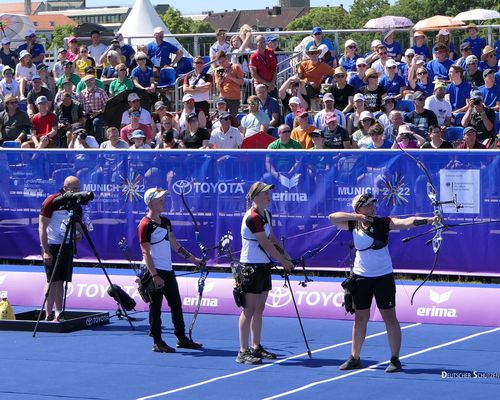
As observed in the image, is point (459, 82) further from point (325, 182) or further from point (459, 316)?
point (459, 316)

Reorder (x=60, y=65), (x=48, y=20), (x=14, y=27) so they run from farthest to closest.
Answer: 1. (x=48, y=20)
2. (x=14, y=27)
3. (x=60, y=65)

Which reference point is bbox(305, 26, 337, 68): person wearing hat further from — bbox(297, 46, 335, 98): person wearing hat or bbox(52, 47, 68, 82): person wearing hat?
bbox(52, 47, 68, 82): person wearing hat

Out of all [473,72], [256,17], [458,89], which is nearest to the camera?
[458,89]

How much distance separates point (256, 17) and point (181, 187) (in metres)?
155

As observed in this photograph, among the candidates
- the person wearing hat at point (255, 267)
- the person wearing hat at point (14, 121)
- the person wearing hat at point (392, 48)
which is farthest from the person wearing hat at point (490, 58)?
the person wearing hat at point (255, 267)

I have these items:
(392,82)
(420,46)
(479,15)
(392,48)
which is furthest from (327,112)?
(479,15)

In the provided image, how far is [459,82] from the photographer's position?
67.1 feet

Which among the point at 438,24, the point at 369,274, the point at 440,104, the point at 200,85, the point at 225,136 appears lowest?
the point at 369,274

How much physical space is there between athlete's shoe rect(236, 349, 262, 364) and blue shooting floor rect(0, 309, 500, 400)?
99 millimetres

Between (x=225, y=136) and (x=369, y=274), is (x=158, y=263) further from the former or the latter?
(x=225, y=136)

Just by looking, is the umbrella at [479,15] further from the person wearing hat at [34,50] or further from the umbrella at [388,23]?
the person wearing hat at [34,50]

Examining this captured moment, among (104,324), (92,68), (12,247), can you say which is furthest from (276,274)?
(92,68)

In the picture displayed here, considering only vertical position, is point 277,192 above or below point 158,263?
above

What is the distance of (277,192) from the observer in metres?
17.5
